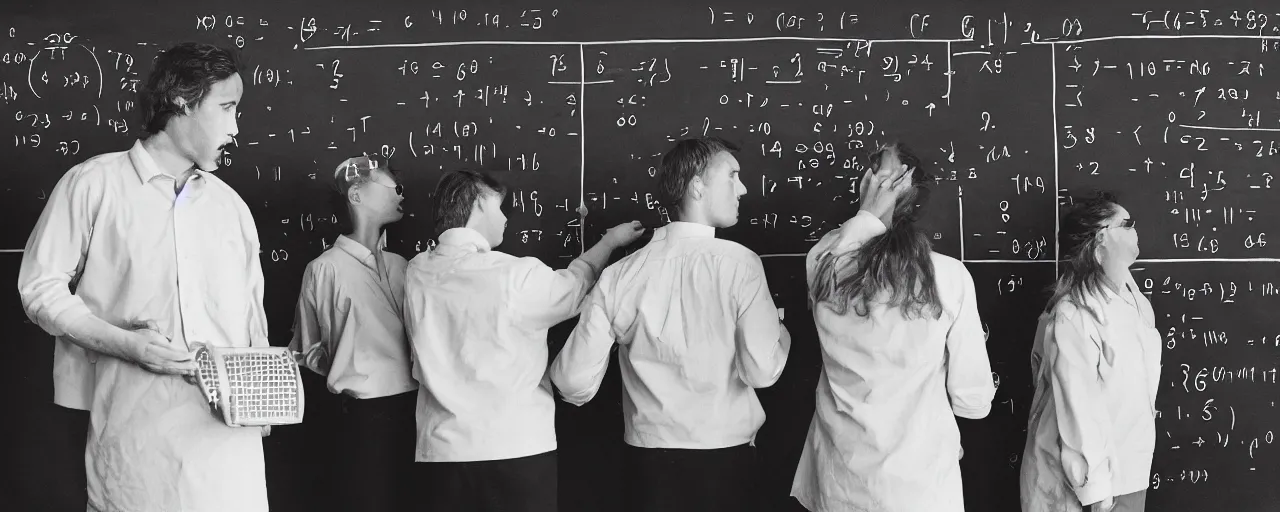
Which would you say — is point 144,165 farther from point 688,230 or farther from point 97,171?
point 688,230

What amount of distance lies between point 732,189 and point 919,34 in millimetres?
1015

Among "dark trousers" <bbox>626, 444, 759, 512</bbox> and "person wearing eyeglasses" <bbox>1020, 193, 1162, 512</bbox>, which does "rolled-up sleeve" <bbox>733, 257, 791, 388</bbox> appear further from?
"person wearing eyeglasses" <bbox>1020, 193, 1162, 512</bbox>

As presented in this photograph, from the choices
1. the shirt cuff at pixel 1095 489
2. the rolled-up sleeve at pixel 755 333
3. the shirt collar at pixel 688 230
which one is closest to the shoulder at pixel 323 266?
the shirt collar at pixel 688 230

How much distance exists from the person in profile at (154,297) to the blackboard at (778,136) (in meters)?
1.19

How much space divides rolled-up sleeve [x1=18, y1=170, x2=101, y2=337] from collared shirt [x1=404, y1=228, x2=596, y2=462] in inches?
34.4

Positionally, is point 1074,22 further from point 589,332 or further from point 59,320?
point 59,320

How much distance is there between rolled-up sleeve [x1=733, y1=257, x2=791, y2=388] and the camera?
8.45ft

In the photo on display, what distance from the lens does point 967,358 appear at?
251cm

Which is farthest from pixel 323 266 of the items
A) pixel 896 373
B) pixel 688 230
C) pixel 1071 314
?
pixel 1071 314

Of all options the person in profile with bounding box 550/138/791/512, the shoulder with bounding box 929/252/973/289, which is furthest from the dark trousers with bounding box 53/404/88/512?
the shoulder with bounding box 929/252/973/289

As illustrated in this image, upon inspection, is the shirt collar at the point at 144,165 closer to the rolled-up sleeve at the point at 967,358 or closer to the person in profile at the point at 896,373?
the person in profile at the point at 896,373

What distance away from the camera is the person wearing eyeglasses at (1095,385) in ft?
8.80

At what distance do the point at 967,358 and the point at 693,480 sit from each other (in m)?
0.77

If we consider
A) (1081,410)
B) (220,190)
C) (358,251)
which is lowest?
(1081,410)
